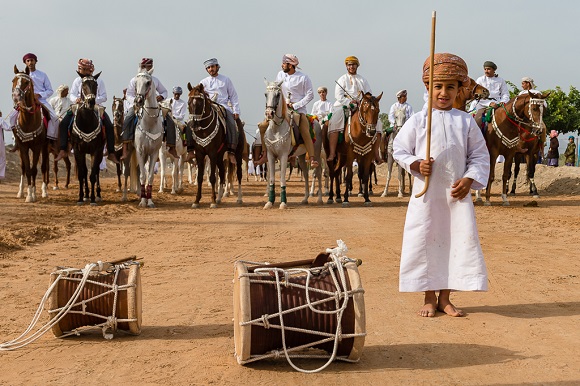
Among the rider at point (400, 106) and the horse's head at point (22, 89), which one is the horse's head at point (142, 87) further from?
the rider at point (400, 106)

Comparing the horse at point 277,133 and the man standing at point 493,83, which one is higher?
the man standing at point 493,83

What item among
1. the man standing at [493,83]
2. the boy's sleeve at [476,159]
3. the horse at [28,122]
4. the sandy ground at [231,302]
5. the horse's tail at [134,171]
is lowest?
the sandy ground at [231,302]

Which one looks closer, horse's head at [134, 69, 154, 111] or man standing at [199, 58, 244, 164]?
horse's head at [134, 69, 154, 111]

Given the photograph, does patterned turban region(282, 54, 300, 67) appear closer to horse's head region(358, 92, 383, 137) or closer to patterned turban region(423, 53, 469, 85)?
horse's head region(358, 92, 383, 137)

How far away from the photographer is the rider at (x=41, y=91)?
17.6 m

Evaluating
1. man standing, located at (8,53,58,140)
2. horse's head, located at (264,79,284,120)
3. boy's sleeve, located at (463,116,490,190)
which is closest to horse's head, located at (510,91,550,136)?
horse's head, located at (264,79,284,120)

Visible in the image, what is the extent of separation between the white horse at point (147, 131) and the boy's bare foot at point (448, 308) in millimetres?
11153

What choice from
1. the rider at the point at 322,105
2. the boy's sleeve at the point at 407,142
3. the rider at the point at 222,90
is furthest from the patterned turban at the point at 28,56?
the boy's sleeve at the point at 407,142

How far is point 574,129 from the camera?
41.9 metres

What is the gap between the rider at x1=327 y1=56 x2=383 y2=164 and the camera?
17.7 meters

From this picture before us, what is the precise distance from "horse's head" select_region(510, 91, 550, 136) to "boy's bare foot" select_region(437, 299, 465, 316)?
1114cm

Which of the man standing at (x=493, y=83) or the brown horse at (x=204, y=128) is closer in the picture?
the brown horse at (x=204, y=128)

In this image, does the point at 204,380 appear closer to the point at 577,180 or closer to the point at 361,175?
the point at 361,175

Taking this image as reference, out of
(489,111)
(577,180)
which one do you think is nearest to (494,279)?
(489,111)
